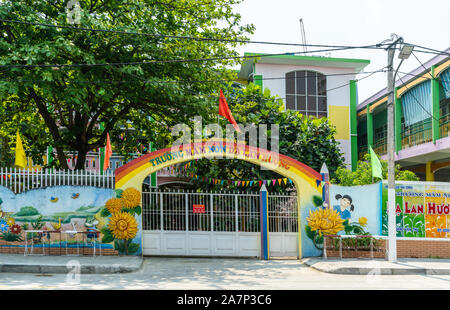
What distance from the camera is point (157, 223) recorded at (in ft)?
46.3

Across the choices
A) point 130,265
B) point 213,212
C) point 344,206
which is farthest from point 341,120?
point 130,265

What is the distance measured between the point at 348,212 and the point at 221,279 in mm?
5528

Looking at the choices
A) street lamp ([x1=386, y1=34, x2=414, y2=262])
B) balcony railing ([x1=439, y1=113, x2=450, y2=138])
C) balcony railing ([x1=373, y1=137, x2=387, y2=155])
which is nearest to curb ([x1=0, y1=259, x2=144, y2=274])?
street lamp ([x1=386, y1=34, x2=414, y2=262])

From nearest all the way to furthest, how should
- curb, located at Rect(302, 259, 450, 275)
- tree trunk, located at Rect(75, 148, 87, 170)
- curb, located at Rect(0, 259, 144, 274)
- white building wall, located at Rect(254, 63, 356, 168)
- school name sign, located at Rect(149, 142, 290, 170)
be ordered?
curb, located at Rect(0, 259, 144, 274) < curb, located at Rect(302, 259, 450, 275) < school name sign, located at Rect(149, 142, 290, 170) < tree trunk, located at Rect(75, 148, 87, 170) < white building wall, located at Rect(254, 63, 356, 168)

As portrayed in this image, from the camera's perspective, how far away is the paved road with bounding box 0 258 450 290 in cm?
903

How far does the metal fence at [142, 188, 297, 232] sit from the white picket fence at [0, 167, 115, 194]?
4.61 ft

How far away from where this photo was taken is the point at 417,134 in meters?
23.4

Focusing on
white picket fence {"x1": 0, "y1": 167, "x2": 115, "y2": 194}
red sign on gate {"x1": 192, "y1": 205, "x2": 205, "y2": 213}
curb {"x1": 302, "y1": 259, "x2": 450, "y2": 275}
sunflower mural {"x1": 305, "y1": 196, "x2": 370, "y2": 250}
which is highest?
white picket fence {"x1": 0, "y1": 167, "x2": 115, "y2": 194}

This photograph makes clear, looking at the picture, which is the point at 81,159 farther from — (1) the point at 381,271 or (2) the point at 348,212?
(1) the point at 381,271

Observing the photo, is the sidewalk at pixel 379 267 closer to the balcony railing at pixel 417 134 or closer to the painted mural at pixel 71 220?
the painted mural at pixel 71 220

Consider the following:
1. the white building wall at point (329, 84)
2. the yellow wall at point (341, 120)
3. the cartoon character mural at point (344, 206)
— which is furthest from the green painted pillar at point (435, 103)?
the cartoon character mural at point (344, 206)

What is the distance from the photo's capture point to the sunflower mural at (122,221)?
13133mm

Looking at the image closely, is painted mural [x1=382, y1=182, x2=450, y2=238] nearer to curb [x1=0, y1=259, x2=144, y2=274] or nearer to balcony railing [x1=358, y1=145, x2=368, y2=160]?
curb [x1=0, y1=259, x2=144, y2=274]

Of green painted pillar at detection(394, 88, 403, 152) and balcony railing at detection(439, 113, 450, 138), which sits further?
green painted pillar at detection(394, 88, 403, 152)
